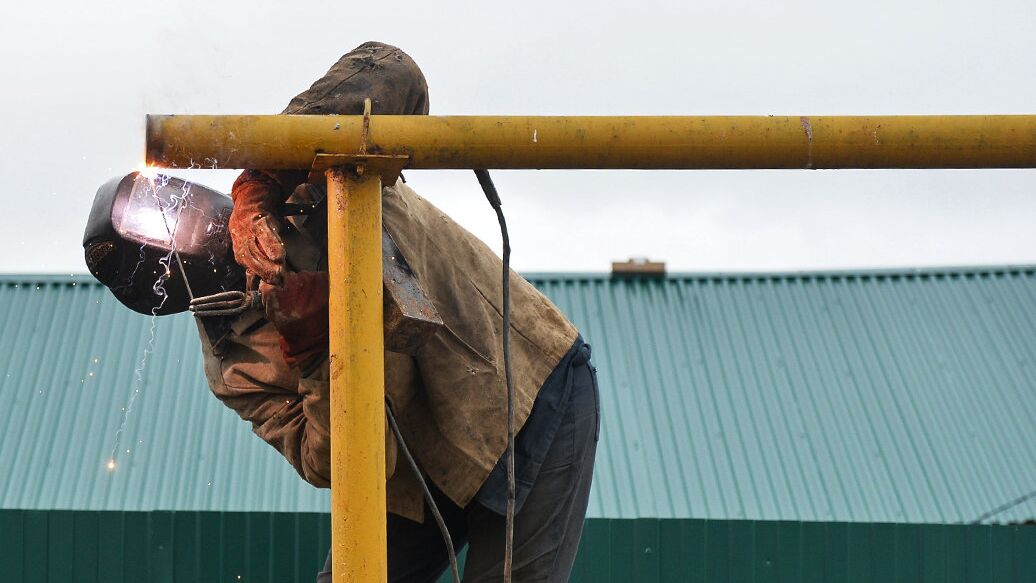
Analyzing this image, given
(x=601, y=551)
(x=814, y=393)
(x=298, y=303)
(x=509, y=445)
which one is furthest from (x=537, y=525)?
(x=814, y=393)

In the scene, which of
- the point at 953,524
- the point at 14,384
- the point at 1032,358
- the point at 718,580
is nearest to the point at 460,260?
the point at 718,580

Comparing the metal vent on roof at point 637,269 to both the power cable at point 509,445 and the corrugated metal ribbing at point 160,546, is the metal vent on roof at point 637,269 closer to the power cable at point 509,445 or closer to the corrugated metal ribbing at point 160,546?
the corrugated metal ribbing at point 160,546

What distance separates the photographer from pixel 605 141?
2418 mm

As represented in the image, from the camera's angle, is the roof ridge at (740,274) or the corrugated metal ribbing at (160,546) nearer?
the corrugated metal ribbing at (160,546)

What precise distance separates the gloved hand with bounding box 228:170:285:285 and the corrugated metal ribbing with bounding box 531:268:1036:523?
16.9 feet

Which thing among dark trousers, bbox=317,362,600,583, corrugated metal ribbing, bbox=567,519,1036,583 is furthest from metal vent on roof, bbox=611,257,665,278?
dark trousers, bbox=317,362,600,583

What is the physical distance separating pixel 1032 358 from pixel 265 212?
25.8 feet

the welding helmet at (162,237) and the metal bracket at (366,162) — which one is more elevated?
the welding helmet at (162,237)

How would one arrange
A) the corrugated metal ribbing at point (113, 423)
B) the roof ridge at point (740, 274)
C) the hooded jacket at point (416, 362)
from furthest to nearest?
1. the roof ridge at point (740, 274)
2. the corrugated metal ribbing at point (113, 423)
3. the hooded jacket at point (416, 362)

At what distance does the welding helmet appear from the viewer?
9.83ft

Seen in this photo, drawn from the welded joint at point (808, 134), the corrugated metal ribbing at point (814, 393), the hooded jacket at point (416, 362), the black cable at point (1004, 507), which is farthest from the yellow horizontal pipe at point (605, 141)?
the black cable at point (1004, 507)

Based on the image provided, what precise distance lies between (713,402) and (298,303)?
21.1 ft

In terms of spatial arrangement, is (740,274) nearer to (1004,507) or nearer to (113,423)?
(1004,507)

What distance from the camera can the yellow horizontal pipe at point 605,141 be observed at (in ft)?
7.80
